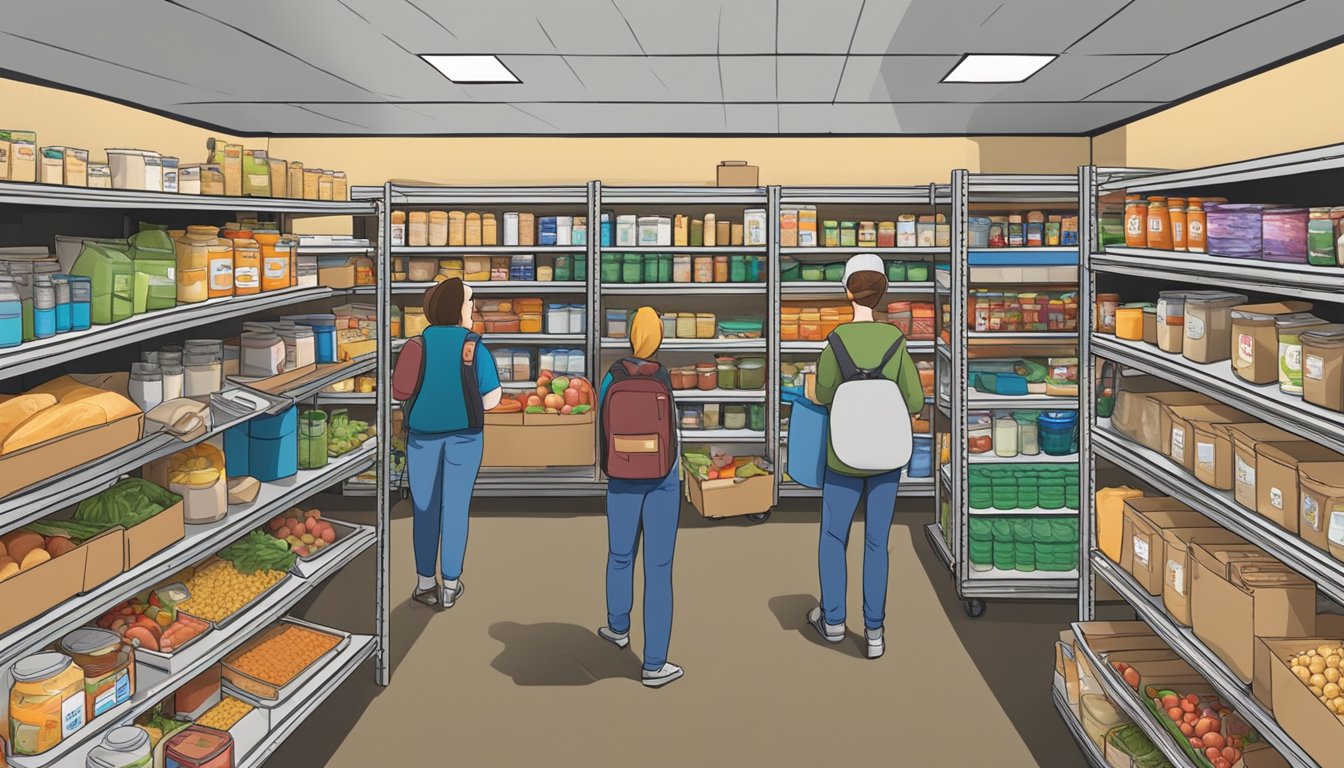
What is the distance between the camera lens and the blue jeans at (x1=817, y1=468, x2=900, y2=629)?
4.26 meters

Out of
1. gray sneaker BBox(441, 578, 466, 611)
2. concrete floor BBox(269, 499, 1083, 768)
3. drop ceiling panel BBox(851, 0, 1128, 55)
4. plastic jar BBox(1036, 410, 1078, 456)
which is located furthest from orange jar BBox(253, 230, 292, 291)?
plastic jar BBox(1036, 410, 1078, 456)

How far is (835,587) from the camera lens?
4480 millimetres

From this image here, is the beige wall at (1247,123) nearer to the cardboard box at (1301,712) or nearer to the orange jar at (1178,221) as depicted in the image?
the orange jar at (1178,221)

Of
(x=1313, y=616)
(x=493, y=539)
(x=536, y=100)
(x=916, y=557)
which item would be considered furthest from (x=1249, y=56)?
(x=493, y=539)

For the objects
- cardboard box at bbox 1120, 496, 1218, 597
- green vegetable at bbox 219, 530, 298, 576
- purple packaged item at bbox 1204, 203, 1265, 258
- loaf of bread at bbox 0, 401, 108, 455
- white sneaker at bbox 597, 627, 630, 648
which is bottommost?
white sneaker at bbox 597, 627, 630, 648

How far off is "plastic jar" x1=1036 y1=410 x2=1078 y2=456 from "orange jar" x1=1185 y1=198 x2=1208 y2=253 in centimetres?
222

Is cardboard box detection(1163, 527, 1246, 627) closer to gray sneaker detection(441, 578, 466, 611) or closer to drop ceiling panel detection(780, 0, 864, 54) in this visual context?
drop ceiling panel detection(780, 0, 864, 54)

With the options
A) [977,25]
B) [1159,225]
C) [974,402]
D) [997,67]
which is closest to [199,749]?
[1159,225]

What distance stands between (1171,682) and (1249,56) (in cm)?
371

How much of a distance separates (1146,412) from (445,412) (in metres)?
3.14

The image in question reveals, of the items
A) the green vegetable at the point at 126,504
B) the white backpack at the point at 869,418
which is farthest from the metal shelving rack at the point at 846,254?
the green vegetable at the point at 126,504

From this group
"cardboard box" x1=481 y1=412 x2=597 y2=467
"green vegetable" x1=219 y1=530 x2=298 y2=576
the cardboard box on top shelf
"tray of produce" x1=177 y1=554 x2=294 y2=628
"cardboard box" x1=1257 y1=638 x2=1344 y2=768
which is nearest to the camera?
"cardboard box" x1=1257 y1=638 x2=1344 y2=768

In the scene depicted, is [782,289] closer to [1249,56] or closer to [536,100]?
[536,100]

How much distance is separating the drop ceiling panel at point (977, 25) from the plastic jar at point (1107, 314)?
128 centimetres
